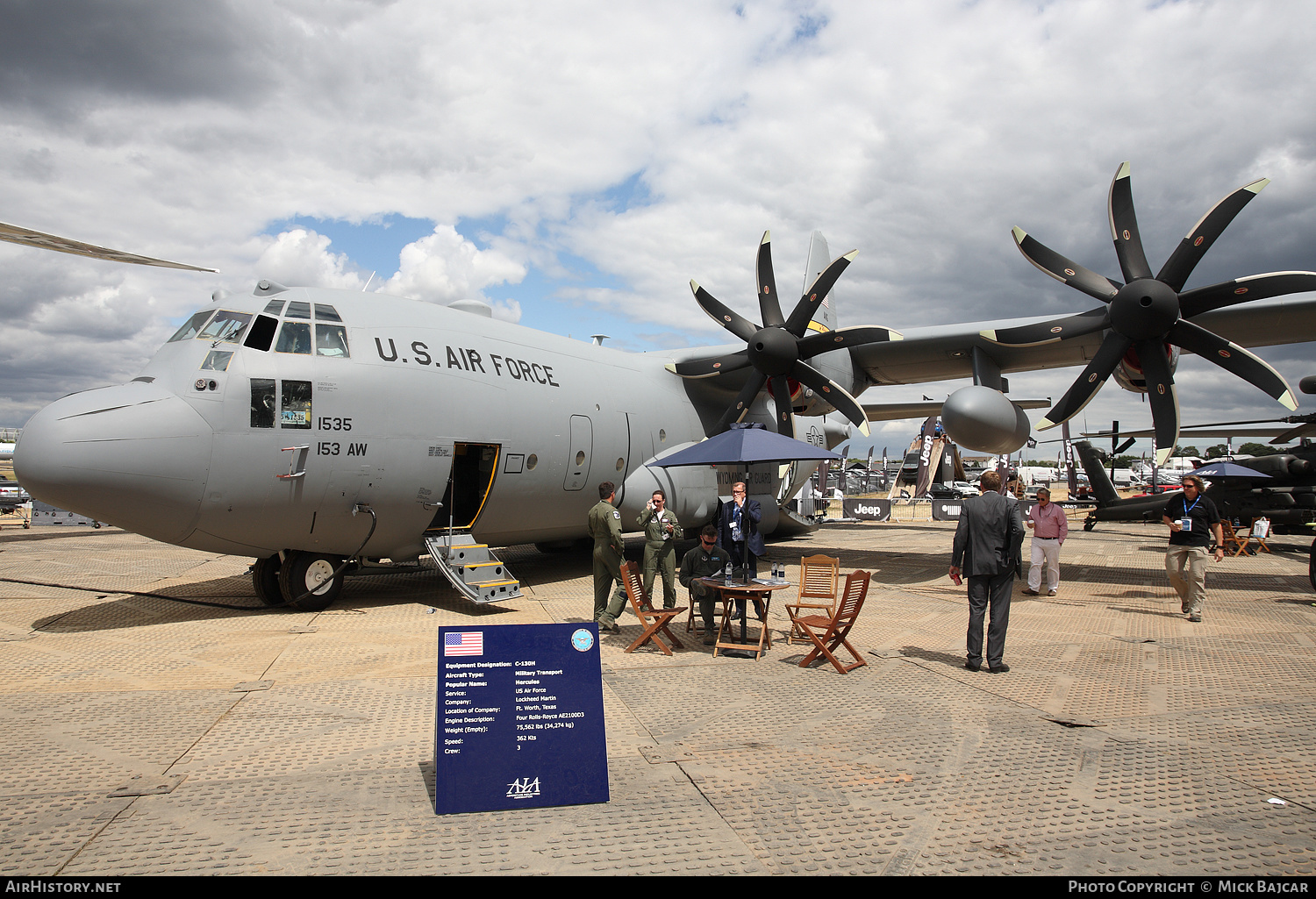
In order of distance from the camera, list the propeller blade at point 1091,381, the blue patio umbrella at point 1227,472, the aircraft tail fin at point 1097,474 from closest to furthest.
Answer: the propeller blade at point 1091,381
the blue patio umbrella at point 1227,472
the aircraft tail fin at point 1097,474

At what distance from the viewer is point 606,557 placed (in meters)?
8.46

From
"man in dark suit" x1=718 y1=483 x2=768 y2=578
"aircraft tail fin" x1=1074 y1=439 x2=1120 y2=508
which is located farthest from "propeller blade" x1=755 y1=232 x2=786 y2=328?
"aircraft tail fin" x1=1074 y1=439 x2=1120 y2=508

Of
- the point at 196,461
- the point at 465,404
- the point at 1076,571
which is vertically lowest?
the point at 1076,571

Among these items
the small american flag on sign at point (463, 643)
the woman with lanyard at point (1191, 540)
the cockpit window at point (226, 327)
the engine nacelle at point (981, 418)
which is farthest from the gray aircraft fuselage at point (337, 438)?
the woman with lanyard at point (1191, 540)

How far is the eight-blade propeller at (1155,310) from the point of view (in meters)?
11.2

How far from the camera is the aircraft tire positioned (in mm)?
9812

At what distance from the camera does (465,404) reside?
33.9 feet

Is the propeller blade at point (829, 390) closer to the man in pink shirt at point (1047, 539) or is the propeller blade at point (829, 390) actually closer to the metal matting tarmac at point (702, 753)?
the man in pink shirt at point (1047, 539)

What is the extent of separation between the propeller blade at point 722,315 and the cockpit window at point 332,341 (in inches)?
318
